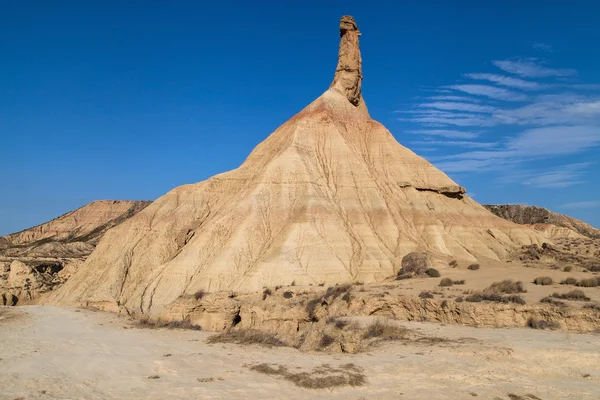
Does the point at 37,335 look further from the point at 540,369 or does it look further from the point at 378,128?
the point at 378,128

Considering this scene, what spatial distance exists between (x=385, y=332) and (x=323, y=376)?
4.35 metres

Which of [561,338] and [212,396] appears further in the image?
[561,338]

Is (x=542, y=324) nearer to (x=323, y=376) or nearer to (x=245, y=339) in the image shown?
(x=323, y=376)

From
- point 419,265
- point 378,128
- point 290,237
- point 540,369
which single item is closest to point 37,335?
point 290,237

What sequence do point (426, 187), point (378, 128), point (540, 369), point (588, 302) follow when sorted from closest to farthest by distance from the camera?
point (540, 369)
point (588, 302)
point (426, 187)
point (378, 128)

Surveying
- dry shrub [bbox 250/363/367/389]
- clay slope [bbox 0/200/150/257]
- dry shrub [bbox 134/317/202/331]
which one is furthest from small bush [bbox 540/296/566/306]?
clay slope [bbox 0/200/150/257]

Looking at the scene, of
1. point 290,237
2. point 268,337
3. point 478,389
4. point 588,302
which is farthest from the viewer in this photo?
point 290,237

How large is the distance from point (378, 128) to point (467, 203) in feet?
39.9

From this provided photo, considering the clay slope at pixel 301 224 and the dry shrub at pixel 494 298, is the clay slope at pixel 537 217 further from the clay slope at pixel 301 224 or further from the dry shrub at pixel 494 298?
the dry shrub at pixel 494 298

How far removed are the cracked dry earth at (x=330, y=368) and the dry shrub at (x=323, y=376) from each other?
0.51ft

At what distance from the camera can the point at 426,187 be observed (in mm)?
42062

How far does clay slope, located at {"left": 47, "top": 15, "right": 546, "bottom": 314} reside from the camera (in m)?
30.9

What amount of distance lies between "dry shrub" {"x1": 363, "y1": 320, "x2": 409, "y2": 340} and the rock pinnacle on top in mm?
38322

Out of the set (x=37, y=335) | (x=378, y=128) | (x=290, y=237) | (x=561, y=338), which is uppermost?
(x=378, y=128)
